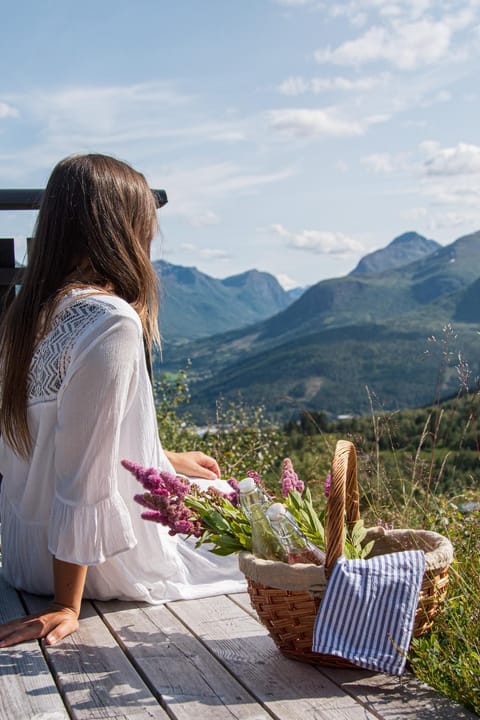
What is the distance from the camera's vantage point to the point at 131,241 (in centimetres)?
230

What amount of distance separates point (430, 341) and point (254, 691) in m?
1.45

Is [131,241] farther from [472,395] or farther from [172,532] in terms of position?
[472,395]

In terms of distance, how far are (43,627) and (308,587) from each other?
72cm

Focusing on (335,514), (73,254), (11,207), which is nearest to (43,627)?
(335,514)

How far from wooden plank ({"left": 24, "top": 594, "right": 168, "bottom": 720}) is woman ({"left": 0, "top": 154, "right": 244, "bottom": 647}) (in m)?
0.07

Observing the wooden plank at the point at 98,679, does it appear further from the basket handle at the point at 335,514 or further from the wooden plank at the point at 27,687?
the basket handle at the point at 335,514

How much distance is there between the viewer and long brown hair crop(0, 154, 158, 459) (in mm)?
2246

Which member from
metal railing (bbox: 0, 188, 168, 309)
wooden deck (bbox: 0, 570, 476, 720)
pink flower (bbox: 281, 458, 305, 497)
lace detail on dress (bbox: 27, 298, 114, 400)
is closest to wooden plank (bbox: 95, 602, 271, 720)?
wooden deck (bbox: 0, 570, 476, 720)

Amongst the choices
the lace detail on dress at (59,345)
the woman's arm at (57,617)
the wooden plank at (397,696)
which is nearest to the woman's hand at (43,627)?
the woman's arm at (57,617)

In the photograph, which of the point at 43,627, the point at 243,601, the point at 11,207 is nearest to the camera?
the point at 43,627

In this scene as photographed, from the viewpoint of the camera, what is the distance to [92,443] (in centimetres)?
209

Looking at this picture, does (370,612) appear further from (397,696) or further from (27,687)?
(27,687)

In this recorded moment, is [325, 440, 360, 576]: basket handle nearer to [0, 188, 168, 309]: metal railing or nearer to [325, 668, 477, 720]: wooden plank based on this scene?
[325, 668, 477, 720]: wooden plank

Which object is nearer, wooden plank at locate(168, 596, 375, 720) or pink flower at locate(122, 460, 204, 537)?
wooden plank at locate(168, 596, 375, 720)
